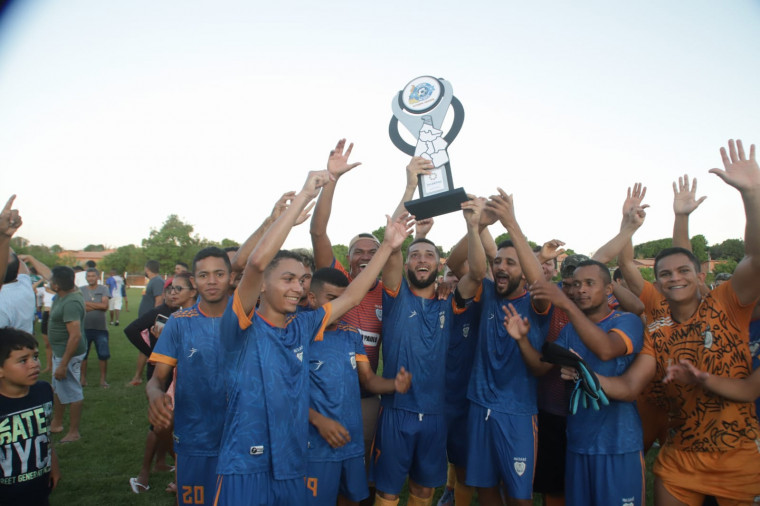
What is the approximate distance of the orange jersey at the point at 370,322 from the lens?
14.5 feet

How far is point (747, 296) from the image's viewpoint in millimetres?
3139

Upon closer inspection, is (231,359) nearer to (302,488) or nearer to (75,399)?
(302,488)

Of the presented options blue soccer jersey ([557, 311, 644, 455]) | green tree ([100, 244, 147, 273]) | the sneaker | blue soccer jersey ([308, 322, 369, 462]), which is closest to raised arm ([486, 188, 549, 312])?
blue soccer jersey ([557, 311, 644, 455])

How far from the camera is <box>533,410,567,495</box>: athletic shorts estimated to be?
13.8 feet

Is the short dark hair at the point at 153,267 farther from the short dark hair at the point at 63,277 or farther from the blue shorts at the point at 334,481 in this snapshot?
the blue shorts at the point at 334,481

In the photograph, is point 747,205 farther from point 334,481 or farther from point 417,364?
point 334,481

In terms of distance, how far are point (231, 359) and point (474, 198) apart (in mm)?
2525

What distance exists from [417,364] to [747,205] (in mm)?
2615

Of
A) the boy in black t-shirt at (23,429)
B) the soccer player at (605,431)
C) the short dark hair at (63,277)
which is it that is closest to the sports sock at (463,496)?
the soccer player at (605,431)

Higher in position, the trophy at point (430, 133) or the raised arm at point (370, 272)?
the trophy at point (430, 133)

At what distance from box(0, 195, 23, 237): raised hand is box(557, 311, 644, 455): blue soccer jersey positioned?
14.1ft

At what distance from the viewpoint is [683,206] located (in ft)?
15.2

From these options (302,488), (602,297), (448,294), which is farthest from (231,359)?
(602,297)

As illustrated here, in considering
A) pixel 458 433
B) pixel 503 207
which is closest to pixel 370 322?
pixel 458 433
